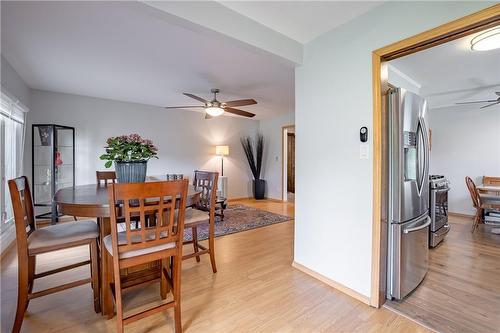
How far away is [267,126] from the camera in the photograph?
669 cm

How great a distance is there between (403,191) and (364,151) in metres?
0.45

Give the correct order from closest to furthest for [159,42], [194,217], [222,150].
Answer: [194,217] < [159,42] < [222,150]

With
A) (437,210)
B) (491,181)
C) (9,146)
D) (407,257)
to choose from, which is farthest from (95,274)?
(491,181)

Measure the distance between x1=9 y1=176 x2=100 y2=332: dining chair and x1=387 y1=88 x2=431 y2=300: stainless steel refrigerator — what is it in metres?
2.31

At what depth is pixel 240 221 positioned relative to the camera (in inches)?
165

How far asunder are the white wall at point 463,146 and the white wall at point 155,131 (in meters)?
4.37

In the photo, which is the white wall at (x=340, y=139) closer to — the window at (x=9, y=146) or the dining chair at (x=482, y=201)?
the dining chair at (x=482, y=201)

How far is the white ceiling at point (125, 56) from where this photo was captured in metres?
1.93

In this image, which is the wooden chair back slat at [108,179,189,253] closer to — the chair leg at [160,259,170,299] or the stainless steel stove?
the chair leg at [160,259,170,299]

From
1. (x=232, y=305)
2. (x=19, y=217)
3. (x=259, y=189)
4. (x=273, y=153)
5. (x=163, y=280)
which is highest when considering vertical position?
(x=273, y=153)

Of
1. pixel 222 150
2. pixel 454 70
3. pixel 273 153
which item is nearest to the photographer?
pixel 454 70

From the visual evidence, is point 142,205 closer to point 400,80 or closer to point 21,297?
point 21,297

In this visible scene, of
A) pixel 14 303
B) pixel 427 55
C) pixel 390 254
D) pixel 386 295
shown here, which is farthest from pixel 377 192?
pixel 14 303

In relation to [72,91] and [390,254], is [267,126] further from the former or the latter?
[390,254]
